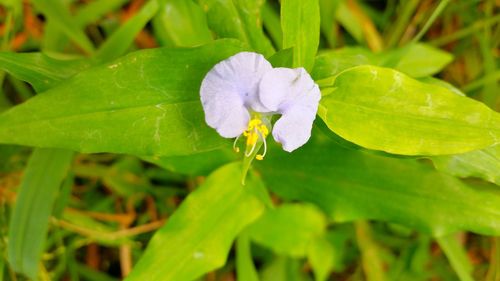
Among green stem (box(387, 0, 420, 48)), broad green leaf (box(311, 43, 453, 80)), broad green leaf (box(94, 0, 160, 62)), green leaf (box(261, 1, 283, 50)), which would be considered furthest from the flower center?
green stem (box(387, 0, 420, 48))

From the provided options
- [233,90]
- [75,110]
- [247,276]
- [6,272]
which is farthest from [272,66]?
[6,272]

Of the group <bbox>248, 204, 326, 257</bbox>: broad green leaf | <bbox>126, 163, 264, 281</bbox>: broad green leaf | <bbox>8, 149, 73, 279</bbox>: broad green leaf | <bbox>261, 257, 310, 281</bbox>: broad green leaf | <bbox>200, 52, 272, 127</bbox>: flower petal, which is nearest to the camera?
<bbox>200, 52, 272, 127</bbox>: flower petal

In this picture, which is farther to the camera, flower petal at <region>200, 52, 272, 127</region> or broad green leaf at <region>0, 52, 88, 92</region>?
broad green leaf at <region>0, 52, 88, 92</region>

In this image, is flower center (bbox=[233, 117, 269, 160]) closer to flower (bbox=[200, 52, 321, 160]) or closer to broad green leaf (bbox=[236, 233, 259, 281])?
flower (bbox=[200, 52, 321, 160])

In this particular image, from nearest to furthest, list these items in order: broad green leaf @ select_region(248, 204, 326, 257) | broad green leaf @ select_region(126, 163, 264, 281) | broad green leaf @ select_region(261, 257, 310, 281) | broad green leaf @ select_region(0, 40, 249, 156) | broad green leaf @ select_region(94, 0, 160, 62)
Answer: broad green leaf @ select_region(0, 40, 249, 156) < broad green leaf @ select_region(126, 163, 264, 281) < broad green leaf @ select_region(94, 0, 160, 62) < broad green leaf @ select_region(248, 204, 326, 257) < broad green leaf @ select_region(261, 257, 310, 281)

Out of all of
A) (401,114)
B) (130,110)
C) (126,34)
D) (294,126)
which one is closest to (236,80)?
(294,126)

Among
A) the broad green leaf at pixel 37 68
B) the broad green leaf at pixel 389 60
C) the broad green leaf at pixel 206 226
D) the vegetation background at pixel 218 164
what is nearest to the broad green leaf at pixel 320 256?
the vegetation background at pixel 218 164
